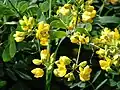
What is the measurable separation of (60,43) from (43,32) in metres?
0.19

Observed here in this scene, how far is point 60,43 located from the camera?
1.17 metres

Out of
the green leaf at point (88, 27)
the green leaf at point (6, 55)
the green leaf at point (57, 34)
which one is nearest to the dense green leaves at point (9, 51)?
the green leaf at point (6, 55)

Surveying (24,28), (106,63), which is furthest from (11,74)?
(106,63)

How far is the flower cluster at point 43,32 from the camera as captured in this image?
981 millimetres

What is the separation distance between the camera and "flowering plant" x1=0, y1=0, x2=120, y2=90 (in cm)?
101

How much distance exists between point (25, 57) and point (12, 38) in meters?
0.11

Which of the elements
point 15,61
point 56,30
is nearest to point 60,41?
point 56,30

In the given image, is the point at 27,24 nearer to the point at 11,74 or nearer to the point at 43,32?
the point at 43,32

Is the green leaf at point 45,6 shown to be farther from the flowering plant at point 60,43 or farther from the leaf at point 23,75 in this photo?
the leaf at point 23,75

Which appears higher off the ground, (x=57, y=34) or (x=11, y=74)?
(x=57, y=34)

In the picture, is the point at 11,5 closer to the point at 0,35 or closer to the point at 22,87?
the point at 0,35

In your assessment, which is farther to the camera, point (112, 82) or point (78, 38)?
point (112, 82)

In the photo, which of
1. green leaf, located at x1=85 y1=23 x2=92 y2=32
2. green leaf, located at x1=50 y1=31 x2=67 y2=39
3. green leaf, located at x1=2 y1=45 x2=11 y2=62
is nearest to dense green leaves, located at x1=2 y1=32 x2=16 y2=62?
green leaf, located at x1=2 y1=45 x2=11 y2=62

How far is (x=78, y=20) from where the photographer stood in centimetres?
104
